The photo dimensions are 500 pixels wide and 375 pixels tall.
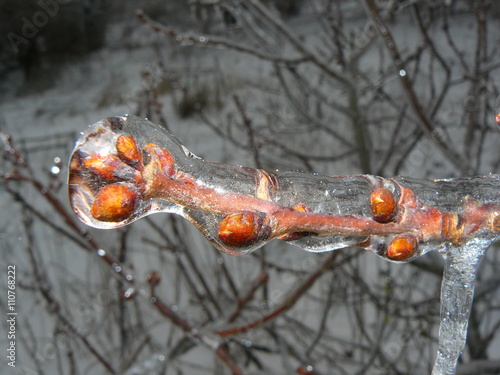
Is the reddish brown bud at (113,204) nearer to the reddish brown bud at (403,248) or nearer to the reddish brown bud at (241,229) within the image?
the reddish brown bud at (241,229)

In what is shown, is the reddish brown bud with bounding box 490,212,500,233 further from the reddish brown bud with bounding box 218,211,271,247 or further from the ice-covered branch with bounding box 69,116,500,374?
the reddish brown bud with bounding box 218,211,271,247

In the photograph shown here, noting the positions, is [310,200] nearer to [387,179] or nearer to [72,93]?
[387,179]

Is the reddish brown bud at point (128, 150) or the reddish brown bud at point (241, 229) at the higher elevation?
the reddish brown bud at point (128, 150)

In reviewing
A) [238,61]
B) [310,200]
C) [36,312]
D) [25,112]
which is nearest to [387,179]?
[310,200]

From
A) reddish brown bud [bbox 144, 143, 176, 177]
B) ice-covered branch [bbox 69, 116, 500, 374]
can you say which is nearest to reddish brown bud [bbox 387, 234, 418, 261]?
ice-covered branch [bbox 69, 116, 500, 374]

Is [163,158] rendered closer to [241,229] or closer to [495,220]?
[241,229]

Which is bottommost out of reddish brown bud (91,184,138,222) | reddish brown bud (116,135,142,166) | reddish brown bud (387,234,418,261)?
reddish brown bud (91,184,138,222)

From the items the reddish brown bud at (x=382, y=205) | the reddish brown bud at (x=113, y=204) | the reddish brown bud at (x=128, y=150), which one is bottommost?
the reddish brown bud at (x=113, y=204)

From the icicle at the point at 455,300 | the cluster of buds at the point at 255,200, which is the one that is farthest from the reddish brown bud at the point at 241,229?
the icicle at the point at 455,300

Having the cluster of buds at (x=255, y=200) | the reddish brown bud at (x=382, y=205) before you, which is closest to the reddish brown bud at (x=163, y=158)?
the cluster of buds at (x=255, y=200)
